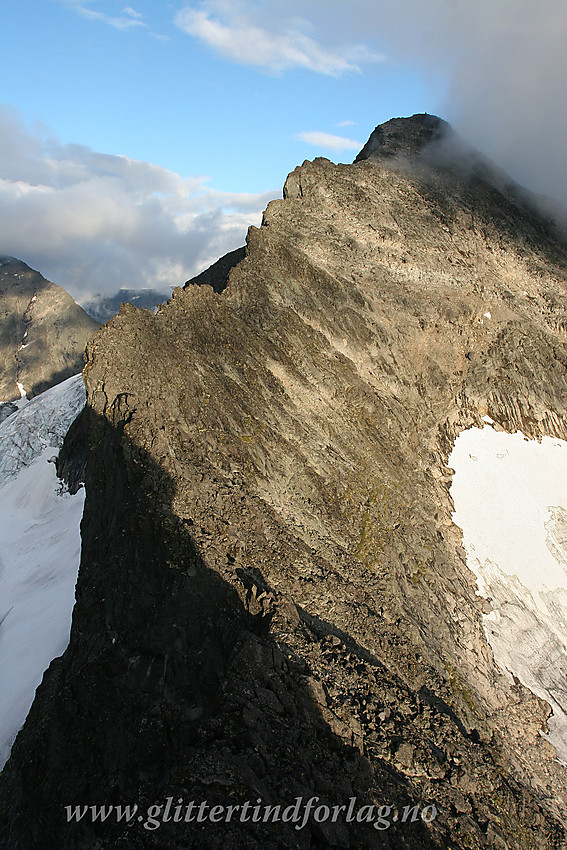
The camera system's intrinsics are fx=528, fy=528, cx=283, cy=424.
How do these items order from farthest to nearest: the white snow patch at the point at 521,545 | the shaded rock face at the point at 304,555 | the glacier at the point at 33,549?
the glacier at the point at 33,549 < the white snow patch at the point at 521,545 < the shaded rock face at the point at 304,555

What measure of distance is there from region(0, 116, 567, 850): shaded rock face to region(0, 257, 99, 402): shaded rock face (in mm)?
72661

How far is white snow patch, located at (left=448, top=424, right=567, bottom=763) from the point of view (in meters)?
24.7

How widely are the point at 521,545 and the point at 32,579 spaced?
3315 centimetres

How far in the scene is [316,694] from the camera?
14.3m

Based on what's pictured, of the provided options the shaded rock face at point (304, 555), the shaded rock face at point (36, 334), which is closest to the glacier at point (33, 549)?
the shaded rock face at point (304, 555)

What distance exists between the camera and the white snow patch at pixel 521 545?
24.7 meters

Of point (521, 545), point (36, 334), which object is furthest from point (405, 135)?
point (36, 334)

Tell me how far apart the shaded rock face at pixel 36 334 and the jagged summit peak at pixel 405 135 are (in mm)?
66116

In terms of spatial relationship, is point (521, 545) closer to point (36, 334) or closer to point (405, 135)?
point (405, 135)

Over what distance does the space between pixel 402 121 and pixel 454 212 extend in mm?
16662

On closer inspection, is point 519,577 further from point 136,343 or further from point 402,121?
point 402,121

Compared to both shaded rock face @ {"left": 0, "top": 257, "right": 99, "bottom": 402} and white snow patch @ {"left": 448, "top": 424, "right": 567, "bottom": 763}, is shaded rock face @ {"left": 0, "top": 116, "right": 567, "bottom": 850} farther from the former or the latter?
shaded rock face @ {"left": 0, "top": 257, "right": 99, "bottom": 402}

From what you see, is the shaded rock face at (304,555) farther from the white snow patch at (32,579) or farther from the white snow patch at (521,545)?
the white snow patch at (32,579)

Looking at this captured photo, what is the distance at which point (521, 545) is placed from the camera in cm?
2941
